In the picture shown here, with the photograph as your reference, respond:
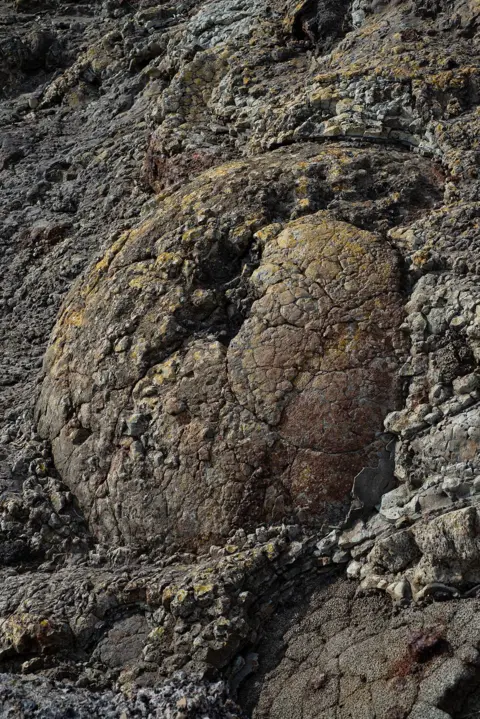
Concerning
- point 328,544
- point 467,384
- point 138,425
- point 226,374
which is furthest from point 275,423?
point 467,384

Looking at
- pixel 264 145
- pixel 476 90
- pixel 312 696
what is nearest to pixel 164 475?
pixel 312 696

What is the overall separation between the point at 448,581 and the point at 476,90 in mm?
4711

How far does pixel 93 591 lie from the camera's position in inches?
220

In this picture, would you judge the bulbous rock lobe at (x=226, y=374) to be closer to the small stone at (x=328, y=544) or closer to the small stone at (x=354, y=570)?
the small stone at (x=328, y=544)

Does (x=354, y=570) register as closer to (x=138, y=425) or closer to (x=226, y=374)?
(x=226, y=374)

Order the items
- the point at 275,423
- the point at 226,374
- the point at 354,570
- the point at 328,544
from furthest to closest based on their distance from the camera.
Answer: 1. the point at 226,374
2. the point at 275,423
3. the point at 328,544
4. the point at 354,570

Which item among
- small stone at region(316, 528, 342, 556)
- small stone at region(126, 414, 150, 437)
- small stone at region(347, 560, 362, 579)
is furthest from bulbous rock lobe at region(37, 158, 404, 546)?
small stone at region(347, 560, 362, 579)

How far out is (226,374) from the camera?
6.07 metres

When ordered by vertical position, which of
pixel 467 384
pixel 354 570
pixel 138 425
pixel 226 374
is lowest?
pixel 354 570

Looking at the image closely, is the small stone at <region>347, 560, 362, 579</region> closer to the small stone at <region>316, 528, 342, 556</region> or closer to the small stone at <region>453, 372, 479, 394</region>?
the small stone at <region>316, 528, 342, 556</region>

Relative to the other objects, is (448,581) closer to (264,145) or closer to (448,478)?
(448,478)

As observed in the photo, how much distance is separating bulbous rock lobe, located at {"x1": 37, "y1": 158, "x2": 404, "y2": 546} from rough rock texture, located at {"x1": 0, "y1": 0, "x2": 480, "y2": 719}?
0.02 m

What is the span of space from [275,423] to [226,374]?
1.90 ft

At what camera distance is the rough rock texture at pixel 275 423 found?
15.8 ft
